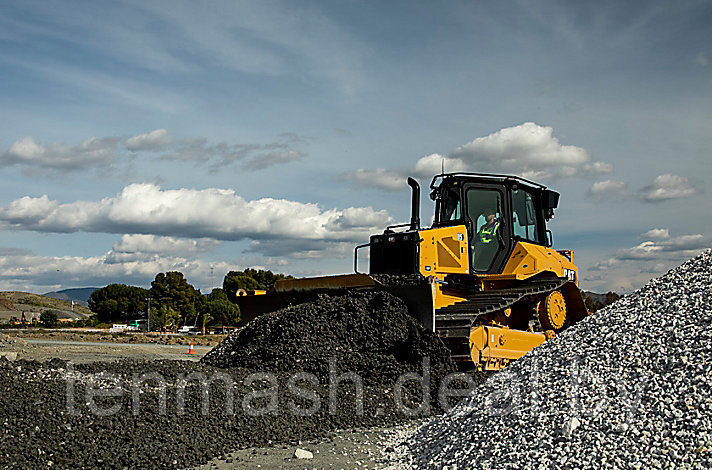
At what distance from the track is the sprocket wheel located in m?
0.21

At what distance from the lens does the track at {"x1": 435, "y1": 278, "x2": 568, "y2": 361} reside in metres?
8.00

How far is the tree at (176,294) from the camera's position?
53.8 meters

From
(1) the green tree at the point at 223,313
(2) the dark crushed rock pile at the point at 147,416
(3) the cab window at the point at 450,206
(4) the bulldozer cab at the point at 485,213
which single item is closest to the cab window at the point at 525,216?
(4) the bulldozer cab at the point at 485,213

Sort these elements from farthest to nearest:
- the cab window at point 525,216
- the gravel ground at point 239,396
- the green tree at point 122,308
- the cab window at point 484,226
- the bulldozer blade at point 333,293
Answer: the green tree at point 122,308 < the cab window at point 525,216 < the cab window at point 484,226 < the bulldozer blade at point 333,293 < the gravel ground at point 239,396

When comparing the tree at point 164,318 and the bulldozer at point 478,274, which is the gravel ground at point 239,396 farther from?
the tree at point 164,318

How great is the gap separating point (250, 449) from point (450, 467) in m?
1.89

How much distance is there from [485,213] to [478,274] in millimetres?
1030

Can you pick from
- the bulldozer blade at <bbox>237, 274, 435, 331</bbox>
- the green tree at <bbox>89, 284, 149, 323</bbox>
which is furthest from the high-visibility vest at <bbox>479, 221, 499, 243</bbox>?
the green tree at <bbox>89, 284, 149, 323</bbox>

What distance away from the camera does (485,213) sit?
33.4 feet

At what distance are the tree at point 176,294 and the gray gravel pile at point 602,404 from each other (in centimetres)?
5028

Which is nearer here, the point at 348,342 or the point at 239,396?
the point at 239,396

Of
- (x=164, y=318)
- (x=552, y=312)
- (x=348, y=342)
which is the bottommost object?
(x=164, y=318)

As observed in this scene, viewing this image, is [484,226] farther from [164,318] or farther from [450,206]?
[164,318]

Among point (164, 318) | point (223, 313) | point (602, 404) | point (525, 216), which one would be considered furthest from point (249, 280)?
point (602, 404)
